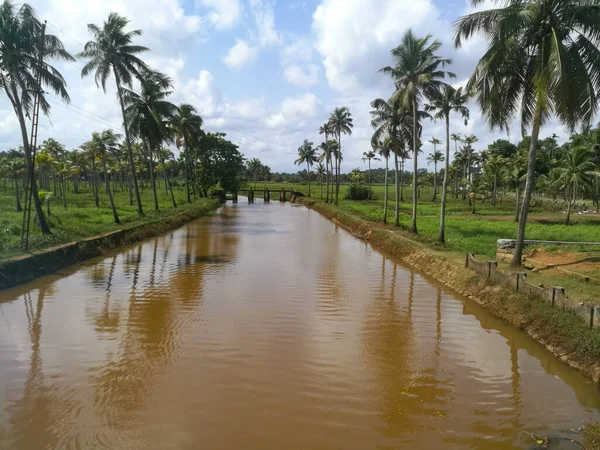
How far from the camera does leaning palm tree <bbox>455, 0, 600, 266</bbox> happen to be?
1144 cm

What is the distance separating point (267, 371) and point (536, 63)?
11872 mm

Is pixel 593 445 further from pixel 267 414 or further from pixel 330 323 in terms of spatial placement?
pixel 330 323

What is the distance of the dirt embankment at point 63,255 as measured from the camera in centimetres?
1316

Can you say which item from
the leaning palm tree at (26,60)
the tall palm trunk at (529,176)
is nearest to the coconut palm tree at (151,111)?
the leaning palm tree at (26,60)

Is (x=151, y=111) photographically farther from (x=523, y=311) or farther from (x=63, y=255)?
(x=523, y=311)

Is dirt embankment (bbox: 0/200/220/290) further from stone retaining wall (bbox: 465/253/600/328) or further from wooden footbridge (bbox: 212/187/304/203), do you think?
wooden footbridge (bbox: 212/187/304/203)

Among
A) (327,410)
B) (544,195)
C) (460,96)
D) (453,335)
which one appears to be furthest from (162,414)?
(544,195)

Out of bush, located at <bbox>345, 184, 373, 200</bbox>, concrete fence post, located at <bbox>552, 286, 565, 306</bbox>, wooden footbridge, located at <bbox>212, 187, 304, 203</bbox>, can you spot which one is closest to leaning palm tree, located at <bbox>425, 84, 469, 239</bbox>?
concrete fence post, located at <bbox>552, 286, 565, 306</bbox>

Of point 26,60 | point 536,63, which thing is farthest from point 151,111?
point 536,63

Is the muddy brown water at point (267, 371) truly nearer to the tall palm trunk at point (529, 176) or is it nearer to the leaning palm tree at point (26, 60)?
the tall palm trunk at point (529, 176)

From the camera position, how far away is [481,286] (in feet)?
41.7

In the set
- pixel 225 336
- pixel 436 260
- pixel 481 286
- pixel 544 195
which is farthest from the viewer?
pixel 544 195

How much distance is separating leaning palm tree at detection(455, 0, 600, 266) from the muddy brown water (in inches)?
236

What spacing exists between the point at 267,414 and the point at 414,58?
69.3 feet
